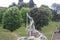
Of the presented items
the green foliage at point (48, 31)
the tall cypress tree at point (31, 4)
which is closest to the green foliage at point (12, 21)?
the green foliage at point (48, 31)

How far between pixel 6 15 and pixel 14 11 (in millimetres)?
990

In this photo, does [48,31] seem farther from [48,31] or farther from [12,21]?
[12,21]

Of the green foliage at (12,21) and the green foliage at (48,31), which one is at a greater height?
the green foliage at (12,21)

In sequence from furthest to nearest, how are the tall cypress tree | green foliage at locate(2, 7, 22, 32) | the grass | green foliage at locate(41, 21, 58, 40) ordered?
the tall cypress tree, green foliage at locate(2, 7, 22, 32), the grass, green foliage at locate(41, 21, 58, 40)

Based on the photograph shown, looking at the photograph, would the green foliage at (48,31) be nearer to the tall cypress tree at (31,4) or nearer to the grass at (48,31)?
the grass at (48,31)

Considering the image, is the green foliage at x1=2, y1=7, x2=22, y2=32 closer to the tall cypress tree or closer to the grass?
the grass

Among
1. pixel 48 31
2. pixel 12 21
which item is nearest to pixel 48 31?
pixel 48 31

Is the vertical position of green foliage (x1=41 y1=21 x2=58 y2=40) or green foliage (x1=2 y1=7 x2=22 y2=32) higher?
green foliage (x1=2 y1=7 x2=22 y2=32)

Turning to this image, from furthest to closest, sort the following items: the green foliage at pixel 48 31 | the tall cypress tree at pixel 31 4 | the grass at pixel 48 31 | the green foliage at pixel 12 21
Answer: the tall cypress tree at pixel 31 4
the green foliage at pixel 12 21
the grass at pixel 48 31
the green foliage at pixel 48 31

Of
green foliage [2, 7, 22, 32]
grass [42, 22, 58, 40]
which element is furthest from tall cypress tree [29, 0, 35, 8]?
green foliage [2, 7, 22, 32]

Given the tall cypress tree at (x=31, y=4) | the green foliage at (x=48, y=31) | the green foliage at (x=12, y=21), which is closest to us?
the green foliage at (x=48, y=31)

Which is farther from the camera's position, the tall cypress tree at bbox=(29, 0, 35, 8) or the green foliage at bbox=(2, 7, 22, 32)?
the tall cypress tree at bbox=(29, 0, 35, 8)

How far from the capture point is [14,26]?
2422 centimetres

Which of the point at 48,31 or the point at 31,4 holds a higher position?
the point at 48,31
